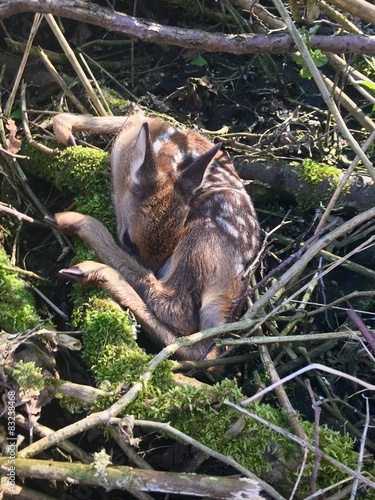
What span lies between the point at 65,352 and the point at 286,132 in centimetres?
255

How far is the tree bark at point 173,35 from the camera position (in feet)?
12.5

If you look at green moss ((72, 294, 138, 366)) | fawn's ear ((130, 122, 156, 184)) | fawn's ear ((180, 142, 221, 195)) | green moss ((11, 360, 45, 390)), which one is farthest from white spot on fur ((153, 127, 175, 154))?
green moss ((11, 360, 45, 390))

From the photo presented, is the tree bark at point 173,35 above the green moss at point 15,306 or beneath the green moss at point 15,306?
above

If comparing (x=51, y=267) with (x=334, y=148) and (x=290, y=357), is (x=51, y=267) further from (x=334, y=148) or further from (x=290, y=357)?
(x=334, y=148)

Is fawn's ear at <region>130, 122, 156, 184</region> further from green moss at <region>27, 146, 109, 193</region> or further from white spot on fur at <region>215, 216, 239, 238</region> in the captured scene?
white spot on fur at <region>215, 216, 239, 238</region>

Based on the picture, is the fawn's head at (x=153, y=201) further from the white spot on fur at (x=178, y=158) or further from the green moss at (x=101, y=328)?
the green moss at (x=101, y=328)

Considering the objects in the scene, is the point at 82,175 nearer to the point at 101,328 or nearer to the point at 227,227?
the point at 227,227

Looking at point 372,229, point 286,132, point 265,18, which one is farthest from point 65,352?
point 265,18

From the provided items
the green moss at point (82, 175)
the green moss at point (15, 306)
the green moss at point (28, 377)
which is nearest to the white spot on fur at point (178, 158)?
the green moss at point (82, 175)

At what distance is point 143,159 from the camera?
3771 mm

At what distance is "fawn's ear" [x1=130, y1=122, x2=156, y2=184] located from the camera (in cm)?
366

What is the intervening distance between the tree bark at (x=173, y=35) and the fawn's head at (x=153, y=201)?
0.72 metres

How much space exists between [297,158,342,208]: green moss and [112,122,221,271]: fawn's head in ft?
2.95

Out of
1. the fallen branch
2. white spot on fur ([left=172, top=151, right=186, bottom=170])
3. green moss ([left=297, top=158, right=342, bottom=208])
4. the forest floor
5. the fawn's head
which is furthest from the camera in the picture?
green moss ([left=297, top=158, right=342, bottom=208])
